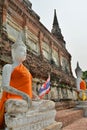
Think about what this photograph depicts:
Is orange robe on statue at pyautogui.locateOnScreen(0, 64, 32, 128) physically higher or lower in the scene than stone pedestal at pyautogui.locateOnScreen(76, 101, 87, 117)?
higher

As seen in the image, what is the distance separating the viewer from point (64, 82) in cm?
1798

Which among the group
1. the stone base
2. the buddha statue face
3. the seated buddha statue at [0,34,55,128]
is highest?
the buddha statue face

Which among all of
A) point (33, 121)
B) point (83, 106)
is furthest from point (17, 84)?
point (83, 106)

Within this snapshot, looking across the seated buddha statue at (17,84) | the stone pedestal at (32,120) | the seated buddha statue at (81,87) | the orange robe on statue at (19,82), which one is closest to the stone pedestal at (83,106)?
the seated buddha statue at (81,87)

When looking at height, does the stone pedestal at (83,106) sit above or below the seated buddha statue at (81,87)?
below

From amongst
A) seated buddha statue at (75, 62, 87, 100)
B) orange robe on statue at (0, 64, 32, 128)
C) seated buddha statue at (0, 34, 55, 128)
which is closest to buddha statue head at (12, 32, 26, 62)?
seated buddha statue at (0, 34, 55, 128)

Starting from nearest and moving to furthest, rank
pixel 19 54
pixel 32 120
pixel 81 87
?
pixel 32 120
pixel 19 54
pixel 81 87

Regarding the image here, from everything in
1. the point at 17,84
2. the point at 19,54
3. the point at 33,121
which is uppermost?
the point at 19,54

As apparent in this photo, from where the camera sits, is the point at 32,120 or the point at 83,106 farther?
the point at 83,106

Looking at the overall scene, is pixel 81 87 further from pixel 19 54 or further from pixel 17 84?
pixel 17 84

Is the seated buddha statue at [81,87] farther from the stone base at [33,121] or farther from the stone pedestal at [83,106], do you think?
the stone base at [33,121]

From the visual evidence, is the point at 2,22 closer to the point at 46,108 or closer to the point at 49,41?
the point at 46,108

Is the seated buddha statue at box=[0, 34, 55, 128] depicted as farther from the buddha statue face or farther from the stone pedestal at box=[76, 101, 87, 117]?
the stone pedestal at box=[76, 101, 87, 117]

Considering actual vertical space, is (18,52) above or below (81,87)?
above
